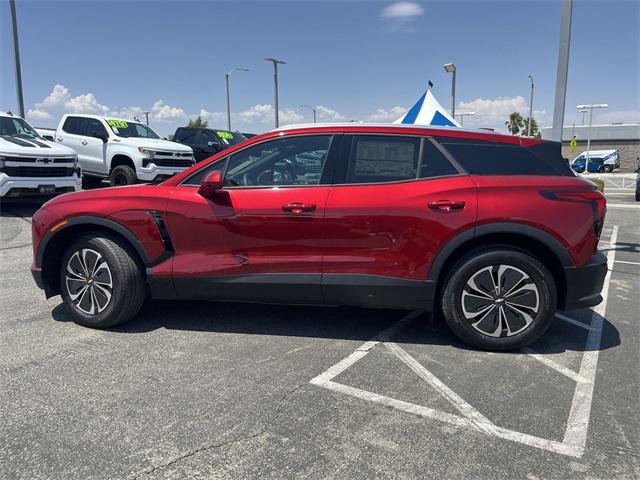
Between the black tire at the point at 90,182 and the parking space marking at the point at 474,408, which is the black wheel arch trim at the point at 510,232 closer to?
the parking space marking at the point at 474,408

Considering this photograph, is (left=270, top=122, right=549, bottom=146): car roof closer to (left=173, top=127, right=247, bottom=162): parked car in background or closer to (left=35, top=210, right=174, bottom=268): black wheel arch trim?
(left=35, top=210, right=174, bottom=268): black wheel arch trim

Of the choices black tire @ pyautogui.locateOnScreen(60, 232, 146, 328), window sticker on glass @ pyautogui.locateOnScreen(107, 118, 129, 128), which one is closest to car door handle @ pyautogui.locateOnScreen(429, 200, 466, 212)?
black tire @ pyautogui.locateOnScreen(60, 232, 146, 328)

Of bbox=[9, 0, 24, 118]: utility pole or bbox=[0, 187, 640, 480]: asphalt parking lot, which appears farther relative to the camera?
bbox=[9, 0, 24, 118]: utility pole

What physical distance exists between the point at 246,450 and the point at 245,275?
1.63 metres

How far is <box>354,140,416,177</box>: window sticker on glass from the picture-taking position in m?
3.81

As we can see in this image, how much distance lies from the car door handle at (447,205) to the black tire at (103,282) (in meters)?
2.44

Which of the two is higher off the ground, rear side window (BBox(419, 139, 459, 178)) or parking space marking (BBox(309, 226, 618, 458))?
rear side window (BBox(419, 139, 459, 178))

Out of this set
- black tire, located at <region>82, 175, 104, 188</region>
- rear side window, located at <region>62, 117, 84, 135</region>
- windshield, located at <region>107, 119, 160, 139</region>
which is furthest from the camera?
black tire, located at <region>82, 175, 104, 188</region>

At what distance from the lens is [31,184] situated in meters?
9.68

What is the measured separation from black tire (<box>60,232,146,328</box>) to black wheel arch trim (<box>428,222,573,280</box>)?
2.50 metres

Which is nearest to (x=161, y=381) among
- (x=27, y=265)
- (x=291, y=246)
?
(x=291, y=246)

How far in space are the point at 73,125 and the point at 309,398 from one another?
12.8 meters

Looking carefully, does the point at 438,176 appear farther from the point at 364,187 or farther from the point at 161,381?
the point at 161,381

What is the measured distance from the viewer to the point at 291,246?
3820 millimetres
